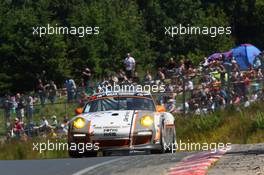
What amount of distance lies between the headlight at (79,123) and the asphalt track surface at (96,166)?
80.0 inches

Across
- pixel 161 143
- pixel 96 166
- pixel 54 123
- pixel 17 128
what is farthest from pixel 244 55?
pixel 96 166

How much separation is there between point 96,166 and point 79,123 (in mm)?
3650

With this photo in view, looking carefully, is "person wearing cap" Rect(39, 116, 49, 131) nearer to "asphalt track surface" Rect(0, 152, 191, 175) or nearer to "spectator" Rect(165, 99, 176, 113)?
"spectator" Rect(165, 99, 176, 113)

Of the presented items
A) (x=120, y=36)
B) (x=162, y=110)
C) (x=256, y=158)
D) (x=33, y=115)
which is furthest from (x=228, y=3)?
(x=256, y=158)

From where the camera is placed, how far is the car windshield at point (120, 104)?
16.3 metres

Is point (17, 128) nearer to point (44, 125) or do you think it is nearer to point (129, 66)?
point (44, 125)

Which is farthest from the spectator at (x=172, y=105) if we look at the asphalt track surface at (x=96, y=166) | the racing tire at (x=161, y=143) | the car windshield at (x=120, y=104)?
the asphalt track surface at (x=96, y=166)

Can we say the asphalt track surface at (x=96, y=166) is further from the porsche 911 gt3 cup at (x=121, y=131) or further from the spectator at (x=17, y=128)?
the spectator at (x=17, y=128)

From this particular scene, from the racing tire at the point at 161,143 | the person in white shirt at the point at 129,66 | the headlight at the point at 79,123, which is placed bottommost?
the racing tire at the point at 161,143

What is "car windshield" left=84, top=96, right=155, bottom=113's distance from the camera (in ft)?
53.5

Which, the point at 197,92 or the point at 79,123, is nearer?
the point at 79,123

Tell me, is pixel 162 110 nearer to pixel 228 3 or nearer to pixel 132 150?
pixel 132 150

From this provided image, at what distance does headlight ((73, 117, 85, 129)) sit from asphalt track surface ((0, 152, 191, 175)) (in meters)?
2.03

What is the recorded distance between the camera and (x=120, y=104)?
16.4m
